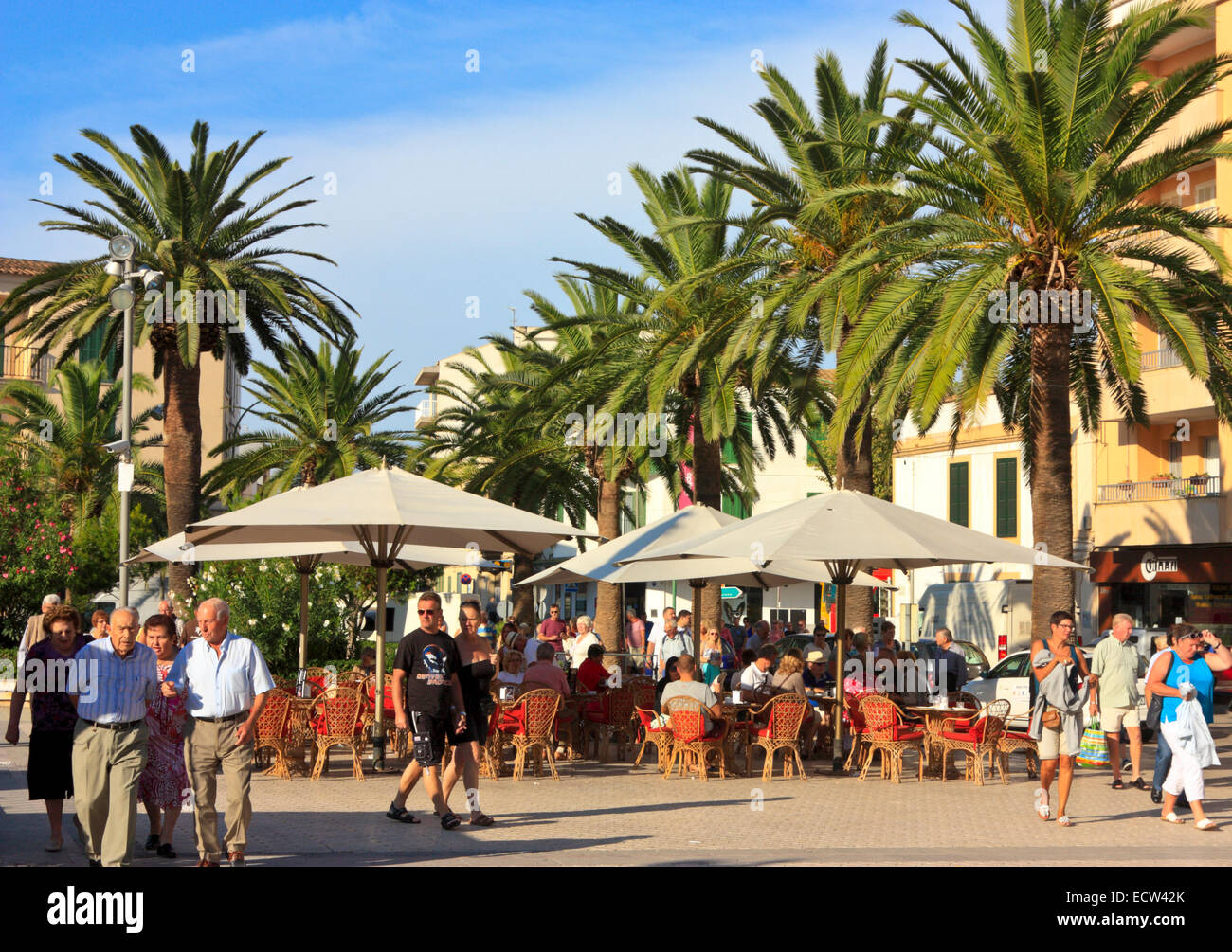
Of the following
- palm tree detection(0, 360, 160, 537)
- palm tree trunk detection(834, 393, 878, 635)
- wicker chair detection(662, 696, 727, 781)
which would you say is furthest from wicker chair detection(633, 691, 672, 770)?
palm tree detection(0, 360, 160, 537)

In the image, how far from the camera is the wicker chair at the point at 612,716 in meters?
16.0

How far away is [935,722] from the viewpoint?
14672mm

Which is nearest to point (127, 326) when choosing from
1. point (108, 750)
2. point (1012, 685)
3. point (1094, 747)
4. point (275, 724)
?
point (275, 724)

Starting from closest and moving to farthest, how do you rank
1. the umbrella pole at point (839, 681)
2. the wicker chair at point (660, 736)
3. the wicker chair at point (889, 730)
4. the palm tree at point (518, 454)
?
1. the wicker chair at point (889, 730)
2. the wicker chair at point (660, 736)
3. the umbrella pole at point (839, 681)
4. the palm tree at point (518, 454)

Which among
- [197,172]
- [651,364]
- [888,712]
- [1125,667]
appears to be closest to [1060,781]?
[888,712]

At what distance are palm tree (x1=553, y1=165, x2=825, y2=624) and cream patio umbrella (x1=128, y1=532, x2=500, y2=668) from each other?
411cm

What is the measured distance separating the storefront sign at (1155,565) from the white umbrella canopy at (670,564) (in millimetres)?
16750

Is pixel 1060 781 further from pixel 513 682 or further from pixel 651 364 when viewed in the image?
pixel 651 364

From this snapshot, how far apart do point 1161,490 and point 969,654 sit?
933 cm

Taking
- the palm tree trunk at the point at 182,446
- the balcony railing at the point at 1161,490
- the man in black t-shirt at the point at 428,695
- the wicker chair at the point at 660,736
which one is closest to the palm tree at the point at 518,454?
the palm tree trunk at the point at 182,446

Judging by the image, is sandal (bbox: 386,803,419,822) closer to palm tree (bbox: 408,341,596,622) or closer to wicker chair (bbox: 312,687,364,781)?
wicker chair (bbox: 312,687,364,781)

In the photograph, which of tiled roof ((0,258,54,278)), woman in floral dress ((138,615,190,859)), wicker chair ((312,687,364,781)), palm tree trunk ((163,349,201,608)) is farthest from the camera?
tiled roof ((0,258,54,278))

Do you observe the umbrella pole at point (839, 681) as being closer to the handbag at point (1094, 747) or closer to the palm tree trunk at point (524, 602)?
the handbag at point (1094, 747)

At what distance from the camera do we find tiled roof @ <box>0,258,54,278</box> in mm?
48906
